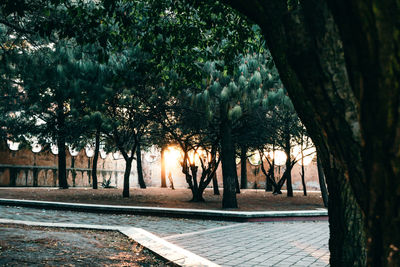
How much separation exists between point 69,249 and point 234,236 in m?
3.53

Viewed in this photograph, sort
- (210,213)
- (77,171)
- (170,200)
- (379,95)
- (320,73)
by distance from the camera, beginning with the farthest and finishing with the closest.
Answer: (77,171) < (170,200) < (210,213) < (320,73) < (379,95)

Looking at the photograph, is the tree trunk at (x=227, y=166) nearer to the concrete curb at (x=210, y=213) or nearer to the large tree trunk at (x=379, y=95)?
the concrete curb at (x=210, y=213)

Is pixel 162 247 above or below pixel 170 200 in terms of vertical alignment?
below

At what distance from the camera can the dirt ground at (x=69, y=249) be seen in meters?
5.41

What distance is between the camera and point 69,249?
6.20 m

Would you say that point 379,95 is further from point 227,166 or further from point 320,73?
point 227,166

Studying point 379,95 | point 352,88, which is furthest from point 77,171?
point 379,95

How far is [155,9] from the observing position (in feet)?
26.3

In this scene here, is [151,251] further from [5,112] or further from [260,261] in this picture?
[5,112]

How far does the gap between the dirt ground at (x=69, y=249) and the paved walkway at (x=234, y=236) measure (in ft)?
3.48

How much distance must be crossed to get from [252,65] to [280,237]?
16.9 ft

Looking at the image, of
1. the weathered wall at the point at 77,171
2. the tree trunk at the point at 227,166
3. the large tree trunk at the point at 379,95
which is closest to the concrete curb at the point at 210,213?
the tree trunk at the point at 227,166

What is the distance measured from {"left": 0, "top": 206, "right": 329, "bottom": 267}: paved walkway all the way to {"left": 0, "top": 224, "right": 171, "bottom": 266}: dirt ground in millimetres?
1062

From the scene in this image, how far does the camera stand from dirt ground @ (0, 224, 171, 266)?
5.41 m
